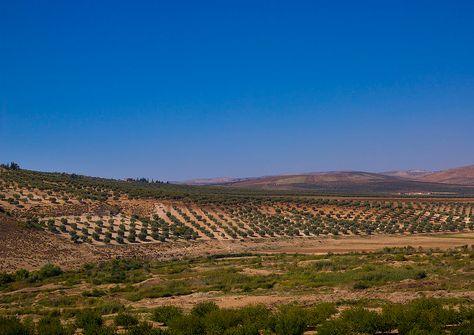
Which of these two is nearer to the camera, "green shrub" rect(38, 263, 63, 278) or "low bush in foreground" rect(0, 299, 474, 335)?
"low bush in foreground" rect(0, 299, 474, 335)

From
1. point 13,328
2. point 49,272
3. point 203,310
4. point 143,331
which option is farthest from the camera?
point 49,272

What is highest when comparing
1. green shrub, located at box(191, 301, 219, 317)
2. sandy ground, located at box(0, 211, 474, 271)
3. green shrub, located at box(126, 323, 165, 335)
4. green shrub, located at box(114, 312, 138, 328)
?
green shrub, located at box(126, 323, 165, 335)

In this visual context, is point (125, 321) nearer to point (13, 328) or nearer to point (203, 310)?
point (203, 310)

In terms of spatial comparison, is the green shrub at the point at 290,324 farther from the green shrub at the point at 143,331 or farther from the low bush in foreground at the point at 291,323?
the green shrub at the point at 143,331

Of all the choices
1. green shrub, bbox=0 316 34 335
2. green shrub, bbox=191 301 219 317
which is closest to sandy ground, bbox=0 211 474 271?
green shrub, bbox=0 316 34 335

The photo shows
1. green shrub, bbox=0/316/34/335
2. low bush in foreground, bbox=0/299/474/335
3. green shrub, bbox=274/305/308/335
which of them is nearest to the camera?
low bush in foreground, bbox=0/299/474/335

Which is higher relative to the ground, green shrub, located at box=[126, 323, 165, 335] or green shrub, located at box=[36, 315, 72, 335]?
green shrub, located at box=[126, 323, 165, 335]

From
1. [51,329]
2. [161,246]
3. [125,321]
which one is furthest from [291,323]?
[161,246]

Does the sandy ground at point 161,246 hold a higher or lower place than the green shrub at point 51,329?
lower

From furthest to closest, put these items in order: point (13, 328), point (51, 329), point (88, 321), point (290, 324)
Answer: point (88, 321) < point (51, 329) < point (13, 328) < point (290, 324)

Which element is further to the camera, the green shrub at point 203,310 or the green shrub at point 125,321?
the green shrub at point 203,310

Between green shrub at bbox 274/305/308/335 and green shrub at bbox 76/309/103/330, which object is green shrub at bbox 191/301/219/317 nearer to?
green shrub at bbox 274/305/308/335

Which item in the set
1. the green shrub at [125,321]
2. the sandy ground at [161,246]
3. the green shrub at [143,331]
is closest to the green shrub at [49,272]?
the sandy ground at [161,246]

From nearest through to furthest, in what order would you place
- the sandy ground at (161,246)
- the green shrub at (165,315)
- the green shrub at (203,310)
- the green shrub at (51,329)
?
the green shrub at (51,329) → the green shrub at (165,315) → the green shrub at (203,310) → the sandy ground at (161,246)
